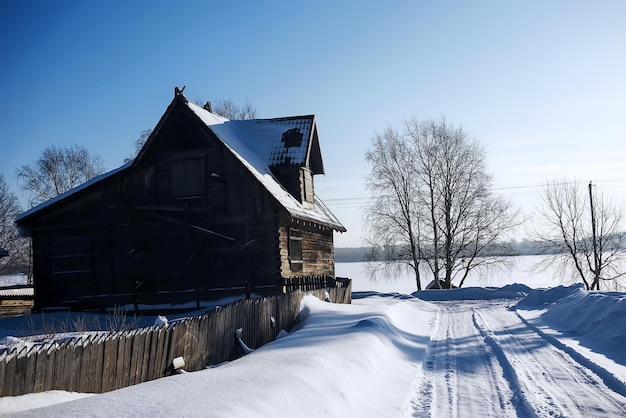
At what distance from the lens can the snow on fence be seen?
5730 mm

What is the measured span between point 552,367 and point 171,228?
1513 centimetres

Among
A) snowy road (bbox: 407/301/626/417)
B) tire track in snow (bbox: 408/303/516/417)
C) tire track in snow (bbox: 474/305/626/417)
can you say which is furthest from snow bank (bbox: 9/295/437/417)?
tire track in snow (bbox: 474/305/626/417)

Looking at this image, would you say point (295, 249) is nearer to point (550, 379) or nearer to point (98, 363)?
point (550, 379)

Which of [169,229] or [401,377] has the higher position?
[169,229]

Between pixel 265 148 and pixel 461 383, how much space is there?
16.8 metres

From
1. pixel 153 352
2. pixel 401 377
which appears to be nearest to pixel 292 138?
pixel 401 377

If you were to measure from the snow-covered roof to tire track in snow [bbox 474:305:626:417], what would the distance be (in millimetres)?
9733

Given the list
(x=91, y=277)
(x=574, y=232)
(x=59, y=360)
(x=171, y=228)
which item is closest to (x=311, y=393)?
(x=59, y=360)

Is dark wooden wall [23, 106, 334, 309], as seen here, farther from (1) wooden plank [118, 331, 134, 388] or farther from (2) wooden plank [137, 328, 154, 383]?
(1) wooden plank [118, 331, 134, 388]

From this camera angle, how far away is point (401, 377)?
845 cm

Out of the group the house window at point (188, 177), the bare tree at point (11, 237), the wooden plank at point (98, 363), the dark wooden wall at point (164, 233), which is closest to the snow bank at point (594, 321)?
the wooden plank at point (98, 363)

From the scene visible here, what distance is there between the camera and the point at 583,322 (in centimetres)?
1313

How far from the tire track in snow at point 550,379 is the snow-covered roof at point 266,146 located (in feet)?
31.9

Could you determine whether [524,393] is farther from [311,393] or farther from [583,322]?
[583,322]
